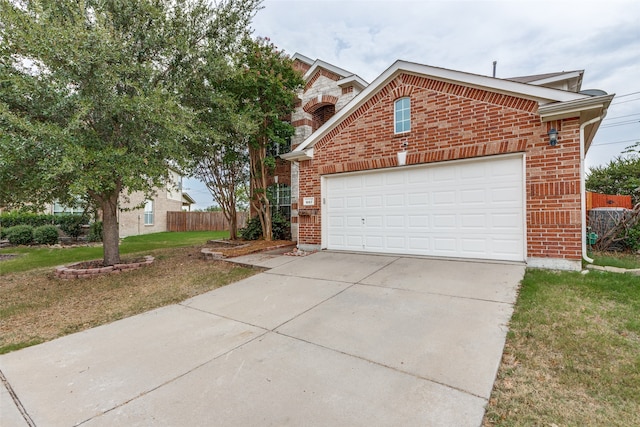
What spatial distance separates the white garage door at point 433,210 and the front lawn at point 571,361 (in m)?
1.84

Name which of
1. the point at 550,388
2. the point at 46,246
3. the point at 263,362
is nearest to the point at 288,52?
the point at 263,362

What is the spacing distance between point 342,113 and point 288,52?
4.06m

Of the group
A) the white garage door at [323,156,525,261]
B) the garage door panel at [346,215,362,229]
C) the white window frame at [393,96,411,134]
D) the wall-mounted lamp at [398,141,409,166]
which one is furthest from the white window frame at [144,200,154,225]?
the wall-mounted lamp at [398,141,409,166]

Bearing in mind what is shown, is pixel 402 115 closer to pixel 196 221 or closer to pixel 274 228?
pixel 274 228

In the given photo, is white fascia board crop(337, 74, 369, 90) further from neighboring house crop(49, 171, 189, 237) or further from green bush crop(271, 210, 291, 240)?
neighboring house crop(49, 171, 189, 237)

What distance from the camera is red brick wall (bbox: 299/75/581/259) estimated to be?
5375mm

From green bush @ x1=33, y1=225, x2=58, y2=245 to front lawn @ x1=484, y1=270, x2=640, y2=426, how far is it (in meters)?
17.6

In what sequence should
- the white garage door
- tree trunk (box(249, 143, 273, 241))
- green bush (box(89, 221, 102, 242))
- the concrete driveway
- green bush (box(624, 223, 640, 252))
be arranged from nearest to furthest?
the concrete driveway
the white garage door
green bush (box(624, 223, 640, 252))
tree trunk (box(249, 143, 273, 241))
green bush (box(89, 221, 102, 242))

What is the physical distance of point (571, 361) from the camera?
2.60 metres

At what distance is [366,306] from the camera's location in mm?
4090

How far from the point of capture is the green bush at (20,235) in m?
13.2

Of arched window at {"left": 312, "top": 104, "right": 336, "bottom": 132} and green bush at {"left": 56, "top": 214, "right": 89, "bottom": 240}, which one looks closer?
arched window at {"left": 312, "top": 104, "right": 336, "bottom": 132}

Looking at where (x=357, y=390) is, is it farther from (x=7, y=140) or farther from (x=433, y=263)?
(x=7, y=140)

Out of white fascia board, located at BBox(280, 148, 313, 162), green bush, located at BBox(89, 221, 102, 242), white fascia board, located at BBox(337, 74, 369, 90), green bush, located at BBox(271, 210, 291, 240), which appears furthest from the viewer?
green bush, located at BBox(89, 221, 102, 242)
